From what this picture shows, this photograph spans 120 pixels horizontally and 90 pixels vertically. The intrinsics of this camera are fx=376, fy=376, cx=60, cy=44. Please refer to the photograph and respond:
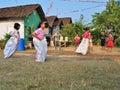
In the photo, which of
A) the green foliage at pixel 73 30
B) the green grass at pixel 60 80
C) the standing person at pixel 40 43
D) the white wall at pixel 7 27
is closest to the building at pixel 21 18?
the white wall at pixel 7 27

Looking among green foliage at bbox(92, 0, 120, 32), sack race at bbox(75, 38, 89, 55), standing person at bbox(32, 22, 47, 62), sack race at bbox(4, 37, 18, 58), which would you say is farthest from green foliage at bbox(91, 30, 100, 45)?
standing person at bbox(32, 22, 47, 62)

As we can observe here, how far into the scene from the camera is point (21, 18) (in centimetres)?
3284

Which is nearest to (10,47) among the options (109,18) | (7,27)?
(7,27)

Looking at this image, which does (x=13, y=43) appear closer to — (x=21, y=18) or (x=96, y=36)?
(x=21, y=18)

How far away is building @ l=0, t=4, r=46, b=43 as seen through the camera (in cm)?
3300

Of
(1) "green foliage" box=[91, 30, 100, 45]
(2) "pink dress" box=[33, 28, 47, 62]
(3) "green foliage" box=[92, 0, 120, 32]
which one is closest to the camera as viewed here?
(2) "pink dress" box=[33, 28, 47, 62]

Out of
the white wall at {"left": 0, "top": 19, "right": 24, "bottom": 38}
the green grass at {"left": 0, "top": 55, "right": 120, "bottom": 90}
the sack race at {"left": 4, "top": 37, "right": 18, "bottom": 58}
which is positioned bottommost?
the green grass at {"left": 0, "top": 55, "right": 120, "bottom": 90}

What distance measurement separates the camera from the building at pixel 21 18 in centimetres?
3300

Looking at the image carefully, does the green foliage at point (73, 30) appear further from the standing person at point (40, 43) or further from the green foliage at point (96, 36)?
the standing person at point (40, 43)

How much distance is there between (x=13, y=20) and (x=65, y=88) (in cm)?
2661

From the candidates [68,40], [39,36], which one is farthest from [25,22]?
[39,36]

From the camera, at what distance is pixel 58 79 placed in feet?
28.3

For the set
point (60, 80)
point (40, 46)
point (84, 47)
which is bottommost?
point (60, 80)

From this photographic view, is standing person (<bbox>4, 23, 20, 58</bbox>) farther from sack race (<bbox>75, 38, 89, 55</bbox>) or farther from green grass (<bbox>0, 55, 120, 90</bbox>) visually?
green grass (<bbox>0, 55, 120, 90</bbox>)
